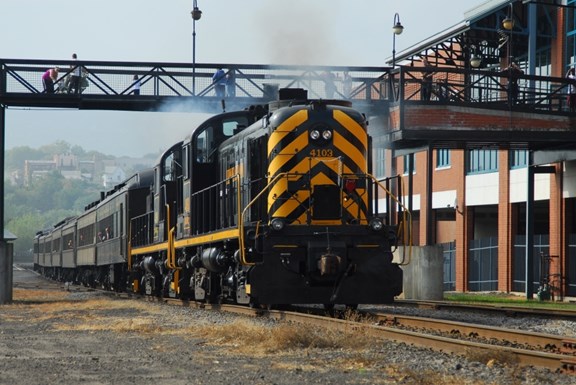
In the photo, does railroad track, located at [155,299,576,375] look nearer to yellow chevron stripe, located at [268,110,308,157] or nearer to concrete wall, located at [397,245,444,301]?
yellow chevron stripe, located at [268,110,308,157]

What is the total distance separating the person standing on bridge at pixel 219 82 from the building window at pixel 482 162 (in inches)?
542

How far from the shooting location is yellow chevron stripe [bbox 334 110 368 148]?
1641 centimetres

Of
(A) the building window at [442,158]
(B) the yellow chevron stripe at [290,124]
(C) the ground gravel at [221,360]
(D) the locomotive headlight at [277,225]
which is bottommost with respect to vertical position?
(C) the ground gravel at [221,360]

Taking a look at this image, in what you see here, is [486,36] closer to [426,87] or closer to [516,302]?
[426,87]

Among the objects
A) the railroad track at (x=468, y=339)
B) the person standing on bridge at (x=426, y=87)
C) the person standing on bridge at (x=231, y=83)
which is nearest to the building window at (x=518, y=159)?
the person standing on bridge at (x=426, y=87)

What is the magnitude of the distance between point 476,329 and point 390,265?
3.03 meters

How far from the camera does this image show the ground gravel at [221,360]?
878cm

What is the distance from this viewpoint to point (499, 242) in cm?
3800

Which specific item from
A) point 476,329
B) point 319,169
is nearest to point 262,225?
point 319,169

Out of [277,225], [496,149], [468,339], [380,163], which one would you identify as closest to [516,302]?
[496,149]

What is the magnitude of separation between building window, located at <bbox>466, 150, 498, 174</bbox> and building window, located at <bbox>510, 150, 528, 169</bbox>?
60.0 inches

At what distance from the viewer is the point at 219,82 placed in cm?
2858

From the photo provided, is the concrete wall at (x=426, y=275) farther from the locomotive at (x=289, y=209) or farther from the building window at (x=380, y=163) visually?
the building window at (x=380, y=163)

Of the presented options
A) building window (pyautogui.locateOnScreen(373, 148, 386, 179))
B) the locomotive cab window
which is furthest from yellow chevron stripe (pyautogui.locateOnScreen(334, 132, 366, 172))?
building window (pyautogui.locateOnScreen(373, 148, 386, 179))
